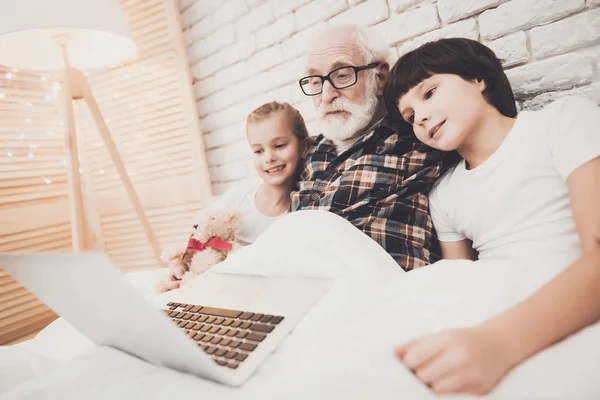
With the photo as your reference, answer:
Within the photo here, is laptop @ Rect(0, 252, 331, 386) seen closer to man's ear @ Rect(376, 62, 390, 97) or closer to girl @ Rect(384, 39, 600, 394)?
girl @ Rect(384, 39, 600, 394)

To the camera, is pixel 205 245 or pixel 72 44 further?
pixel 72 44

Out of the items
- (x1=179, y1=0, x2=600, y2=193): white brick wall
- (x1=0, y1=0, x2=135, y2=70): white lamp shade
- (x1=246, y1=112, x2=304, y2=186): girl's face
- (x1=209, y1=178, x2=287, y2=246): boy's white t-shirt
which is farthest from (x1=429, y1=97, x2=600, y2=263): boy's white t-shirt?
(x1=0, y1=0, x2=135, y2=70): white lamp shade

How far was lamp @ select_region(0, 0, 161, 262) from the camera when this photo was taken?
1.35 m

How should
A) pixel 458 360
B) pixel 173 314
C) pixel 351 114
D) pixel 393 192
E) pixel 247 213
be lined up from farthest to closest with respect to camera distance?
pixel 247 213 < pixel 351 114 < pixel 393 192 < pixel 173 314 < pixel 458 360

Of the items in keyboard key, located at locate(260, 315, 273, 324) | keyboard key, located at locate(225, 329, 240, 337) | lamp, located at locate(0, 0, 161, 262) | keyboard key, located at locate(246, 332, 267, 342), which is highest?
lamp, located at locate(0, 0, 161, 262)

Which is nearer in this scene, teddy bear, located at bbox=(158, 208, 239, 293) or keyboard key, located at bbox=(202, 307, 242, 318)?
keyboard key, located at bbox=(202, 307, 242, 318)

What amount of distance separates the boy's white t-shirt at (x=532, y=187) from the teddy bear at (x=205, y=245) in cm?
69

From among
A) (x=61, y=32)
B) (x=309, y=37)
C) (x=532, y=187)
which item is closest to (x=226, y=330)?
(x=532, y=187)

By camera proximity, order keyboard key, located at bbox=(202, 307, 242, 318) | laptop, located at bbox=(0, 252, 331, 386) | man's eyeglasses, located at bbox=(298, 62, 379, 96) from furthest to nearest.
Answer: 1. man's eyeglasses, located at bbox=(298, 62, 379, 96)
2. keyboard key, located at bbox=(202, 307, 242, 318)
3. laptop, located at bbox=(0, 252, 331, 386)

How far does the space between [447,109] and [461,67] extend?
12 cm

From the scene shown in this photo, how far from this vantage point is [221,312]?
62cm

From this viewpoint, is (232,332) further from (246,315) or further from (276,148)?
(276,148)

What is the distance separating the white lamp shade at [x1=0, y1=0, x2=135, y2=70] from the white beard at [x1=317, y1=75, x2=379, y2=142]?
3.52ft

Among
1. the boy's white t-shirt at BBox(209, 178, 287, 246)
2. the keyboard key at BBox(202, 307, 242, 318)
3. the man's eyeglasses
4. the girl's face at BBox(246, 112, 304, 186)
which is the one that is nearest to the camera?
the keyboard key at BBox(202, 307, 242, 318)
